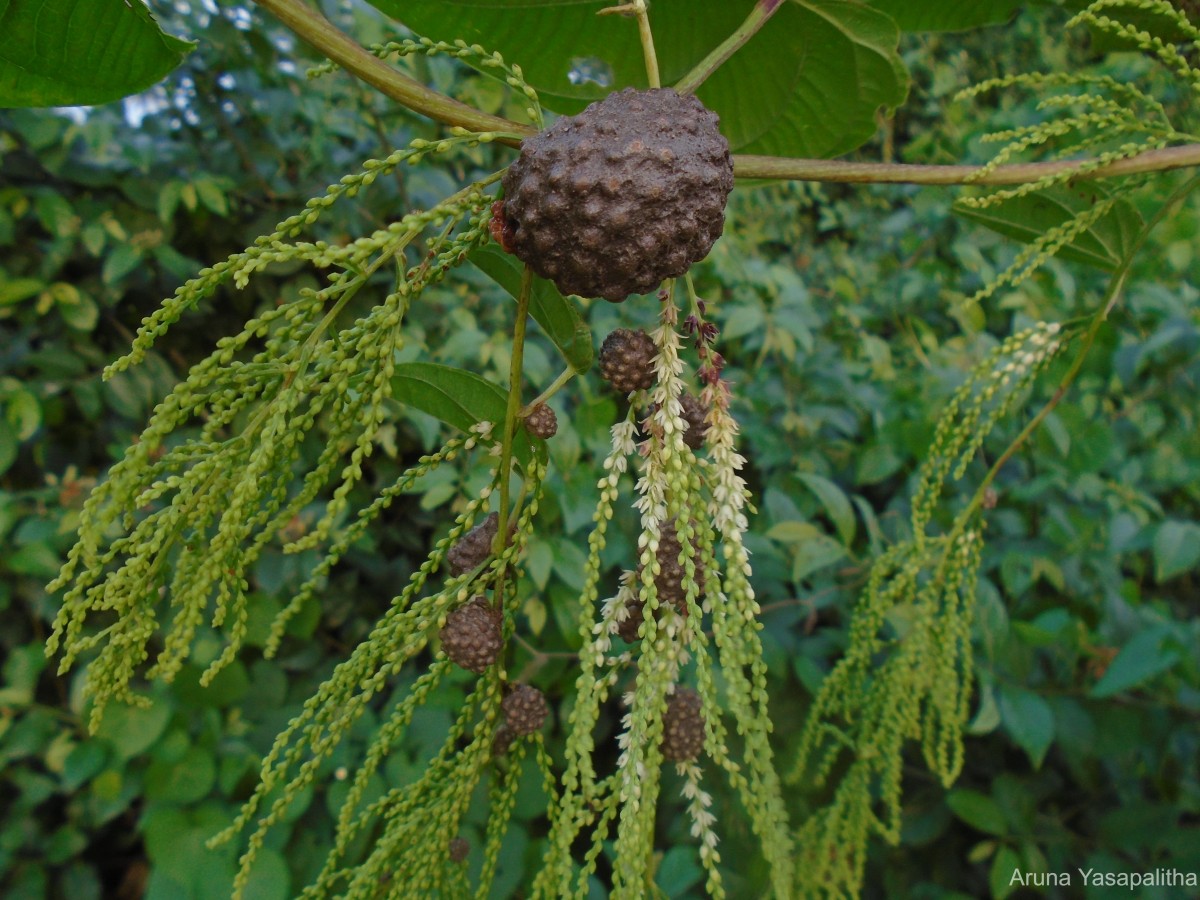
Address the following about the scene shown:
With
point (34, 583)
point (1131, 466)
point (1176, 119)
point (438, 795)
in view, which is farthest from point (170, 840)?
point (1176, 119)

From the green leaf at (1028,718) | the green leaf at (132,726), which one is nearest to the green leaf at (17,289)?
the green leaf at (132,726)

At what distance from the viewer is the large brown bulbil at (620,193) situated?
1.37 feet

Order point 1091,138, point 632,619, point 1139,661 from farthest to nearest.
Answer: point 1139,661 → point 1091,138 → point 632,619

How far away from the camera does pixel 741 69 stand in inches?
27.2

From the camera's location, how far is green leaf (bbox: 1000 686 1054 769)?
4.24ft

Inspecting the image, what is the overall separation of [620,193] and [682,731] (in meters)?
0.35

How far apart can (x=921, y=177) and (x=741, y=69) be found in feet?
0.63

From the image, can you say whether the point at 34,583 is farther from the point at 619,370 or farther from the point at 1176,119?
the point at 1176,119

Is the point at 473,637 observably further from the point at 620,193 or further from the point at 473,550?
the point at 620,193

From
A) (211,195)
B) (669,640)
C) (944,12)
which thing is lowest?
(669,640)

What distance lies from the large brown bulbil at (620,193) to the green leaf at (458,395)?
141 millimetres

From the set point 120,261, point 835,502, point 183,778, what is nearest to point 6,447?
point 120,261

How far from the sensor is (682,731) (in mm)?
548

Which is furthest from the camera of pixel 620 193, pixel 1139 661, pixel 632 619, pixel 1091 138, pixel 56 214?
pixel 56 214
